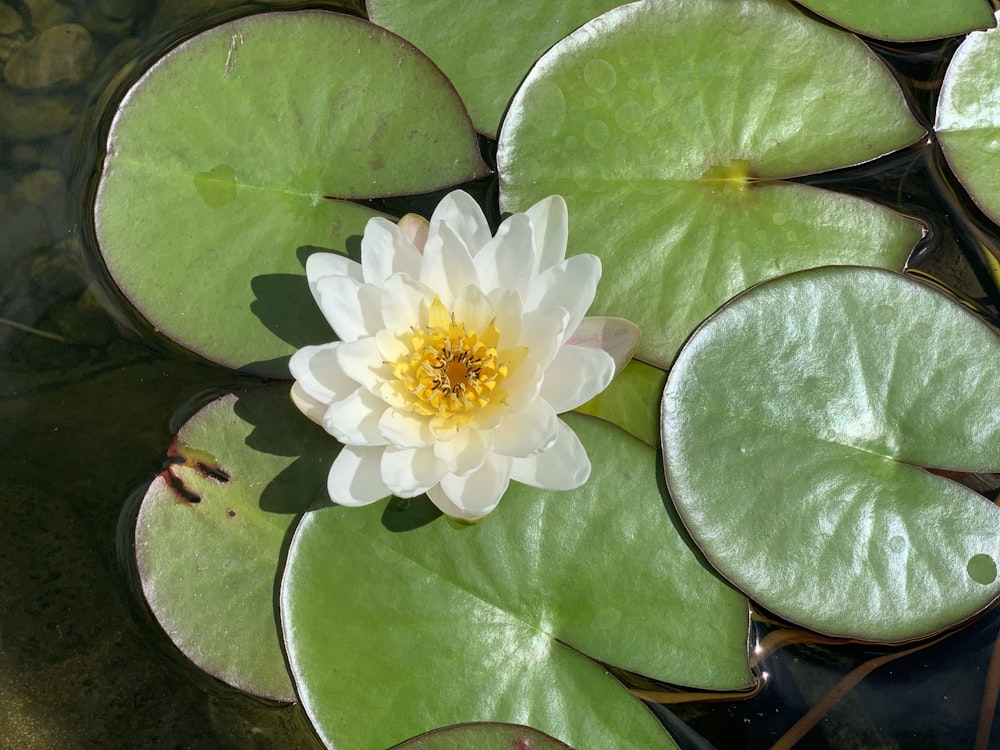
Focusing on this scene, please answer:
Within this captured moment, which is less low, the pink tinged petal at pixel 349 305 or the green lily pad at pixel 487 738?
the pink tinged petal at pixel 349 305

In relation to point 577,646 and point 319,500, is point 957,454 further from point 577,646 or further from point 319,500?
point 319,500

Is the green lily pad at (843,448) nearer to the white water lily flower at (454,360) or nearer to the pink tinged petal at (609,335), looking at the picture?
the pink tinged petal at (609,335)

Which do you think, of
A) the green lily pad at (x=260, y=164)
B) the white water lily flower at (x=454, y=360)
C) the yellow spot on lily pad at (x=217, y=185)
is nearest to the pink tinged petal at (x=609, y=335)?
the white water lily flower at (x=454, y=360)

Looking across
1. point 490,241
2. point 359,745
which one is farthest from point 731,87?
point 359,745

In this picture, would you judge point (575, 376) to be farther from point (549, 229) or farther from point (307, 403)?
point (307, 403)

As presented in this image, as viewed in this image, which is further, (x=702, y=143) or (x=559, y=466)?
(x=702, y=143)

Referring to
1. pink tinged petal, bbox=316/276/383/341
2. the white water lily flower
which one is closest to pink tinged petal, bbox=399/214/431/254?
the white water lily flower

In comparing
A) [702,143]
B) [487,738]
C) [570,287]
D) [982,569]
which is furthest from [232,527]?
Result: [982,569]
